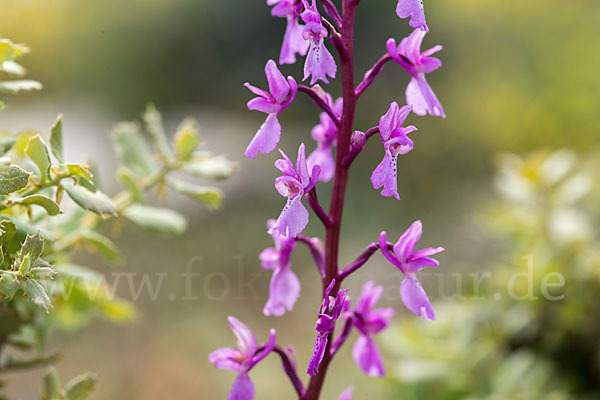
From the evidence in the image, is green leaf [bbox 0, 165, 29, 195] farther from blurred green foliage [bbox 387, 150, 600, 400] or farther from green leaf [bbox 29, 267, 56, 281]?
blurred green foliage [bbox 387, 150, 600, 400]

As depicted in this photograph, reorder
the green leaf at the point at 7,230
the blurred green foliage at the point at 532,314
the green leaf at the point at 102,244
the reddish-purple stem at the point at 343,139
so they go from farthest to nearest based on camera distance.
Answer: the blurred green foliage at the point at 532,314, the green leaf at the point at 102,244, the reddish-purple stem at the point at 343,139, the green leaf at the point at 7,230

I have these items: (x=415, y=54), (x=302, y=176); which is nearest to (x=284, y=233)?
(x=302, y=176)

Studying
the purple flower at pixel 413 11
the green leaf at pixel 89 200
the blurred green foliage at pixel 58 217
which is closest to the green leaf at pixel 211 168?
the blurred green foliage at pixel 58 217

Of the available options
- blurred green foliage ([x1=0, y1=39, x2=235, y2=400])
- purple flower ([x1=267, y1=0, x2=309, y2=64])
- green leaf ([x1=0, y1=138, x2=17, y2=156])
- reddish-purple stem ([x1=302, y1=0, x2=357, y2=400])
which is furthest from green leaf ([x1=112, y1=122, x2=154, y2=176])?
reddish-purple stem ([x1=302, y1=0, x2=357, y2=400])

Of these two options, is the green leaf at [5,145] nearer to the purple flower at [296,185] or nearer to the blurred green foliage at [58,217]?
the blurred green foliage at [58,217]

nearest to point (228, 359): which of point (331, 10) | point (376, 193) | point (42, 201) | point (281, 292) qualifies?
point (281, 292)

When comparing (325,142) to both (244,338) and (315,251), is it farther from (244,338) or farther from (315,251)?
(244,338)

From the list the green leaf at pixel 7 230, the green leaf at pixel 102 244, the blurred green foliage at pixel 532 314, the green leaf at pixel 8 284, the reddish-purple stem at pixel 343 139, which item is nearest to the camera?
the green leaf at pixel 8 284
